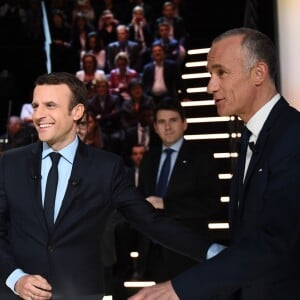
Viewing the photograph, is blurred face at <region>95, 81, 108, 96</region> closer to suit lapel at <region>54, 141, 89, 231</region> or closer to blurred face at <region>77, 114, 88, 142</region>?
blurred face at <region>77, 114, 88, 142</region>

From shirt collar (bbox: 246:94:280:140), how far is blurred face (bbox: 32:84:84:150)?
845mm

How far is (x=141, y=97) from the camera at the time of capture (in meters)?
7.96

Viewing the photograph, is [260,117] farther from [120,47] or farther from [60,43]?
[60,43]

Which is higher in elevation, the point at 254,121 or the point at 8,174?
the point at 254,121

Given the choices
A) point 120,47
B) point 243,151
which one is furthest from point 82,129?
point 120,47

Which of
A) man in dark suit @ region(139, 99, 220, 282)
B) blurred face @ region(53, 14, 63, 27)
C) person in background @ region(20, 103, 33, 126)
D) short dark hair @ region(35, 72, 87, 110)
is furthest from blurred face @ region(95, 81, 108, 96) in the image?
short dark hair @ region(35, 72, 87, 110)

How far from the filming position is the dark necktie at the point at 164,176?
184 inches

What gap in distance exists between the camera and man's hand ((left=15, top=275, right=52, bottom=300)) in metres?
2.25

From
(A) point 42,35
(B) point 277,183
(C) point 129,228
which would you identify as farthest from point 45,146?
(A) point 42,35

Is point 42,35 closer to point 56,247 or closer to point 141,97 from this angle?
point 141,97

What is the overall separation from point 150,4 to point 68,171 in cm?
901

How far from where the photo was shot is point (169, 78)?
838 centimetres

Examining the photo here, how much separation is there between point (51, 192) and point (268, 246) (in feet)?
3.53

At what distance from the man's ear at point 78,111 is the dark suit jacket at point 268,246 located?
3.23 feet
